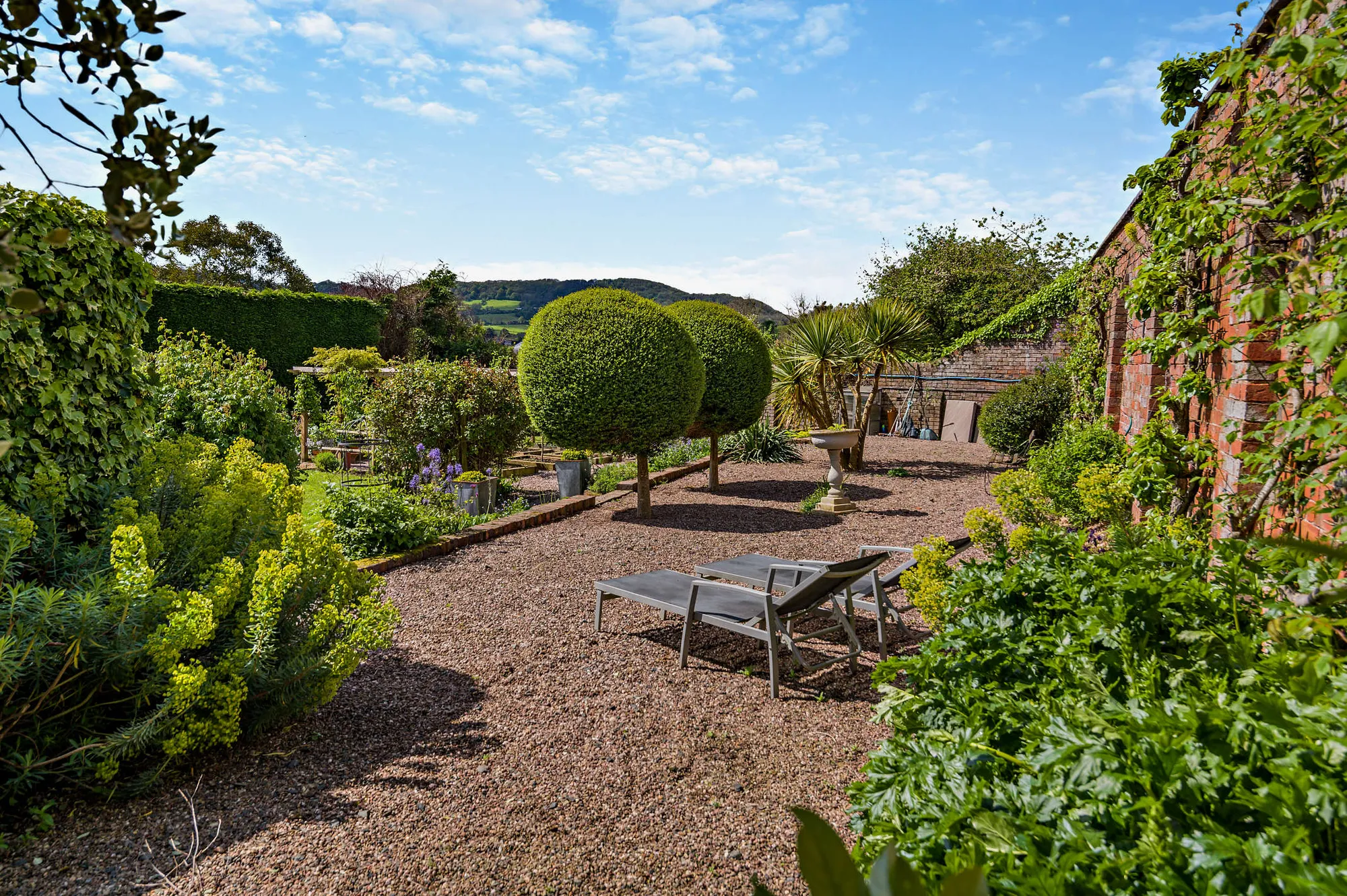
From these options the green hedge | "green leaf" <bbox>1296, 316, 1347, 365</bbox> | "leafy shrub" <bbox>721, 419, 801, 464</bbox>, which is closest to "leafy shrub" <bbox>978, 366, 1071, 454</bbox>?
"leafy shrub" <bbox>721, 419, 801, 464</bbox>

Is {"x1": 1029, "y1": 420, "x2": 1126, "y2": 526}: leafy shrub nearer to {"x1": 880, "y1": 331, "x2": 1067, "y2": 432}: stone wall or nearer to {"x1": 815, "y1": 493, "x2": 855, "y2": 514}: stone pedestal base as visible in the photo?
{"x1": 815, "y1": 493, "x2": 855, "y2": 514}: stone pedestal base

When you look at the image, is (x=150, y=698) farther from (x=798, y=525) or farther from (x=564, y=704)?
(x=798, y=525)

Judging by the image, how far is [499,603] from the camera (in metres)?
5.67

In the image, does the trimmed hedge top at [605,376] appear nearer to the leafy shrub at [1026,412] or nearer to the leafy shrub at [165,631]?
the leafy shrub at [165,631]

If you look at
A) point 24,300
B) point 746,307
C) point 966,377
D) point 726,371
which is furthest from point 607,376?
point 746,307

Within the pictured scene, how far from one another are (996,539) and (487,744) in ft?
8.76

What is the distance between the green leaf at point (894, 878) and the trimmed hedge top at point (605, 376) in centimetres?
771

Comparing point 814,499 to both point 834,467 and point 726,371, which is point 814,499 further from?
point 726,371

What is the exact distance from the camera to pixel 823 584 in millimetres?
4273

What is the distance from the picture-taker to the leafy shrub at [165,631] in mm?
2820

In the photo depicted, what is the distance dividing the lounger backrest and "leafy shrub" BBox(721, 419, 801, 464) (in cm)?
857

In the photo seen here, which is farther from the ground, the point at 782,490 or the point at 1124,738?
the point at 1124,738

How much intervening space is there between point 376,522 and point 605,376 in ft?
8.67

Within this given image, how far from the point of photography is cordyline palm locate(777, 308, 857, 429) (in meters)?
11.3
